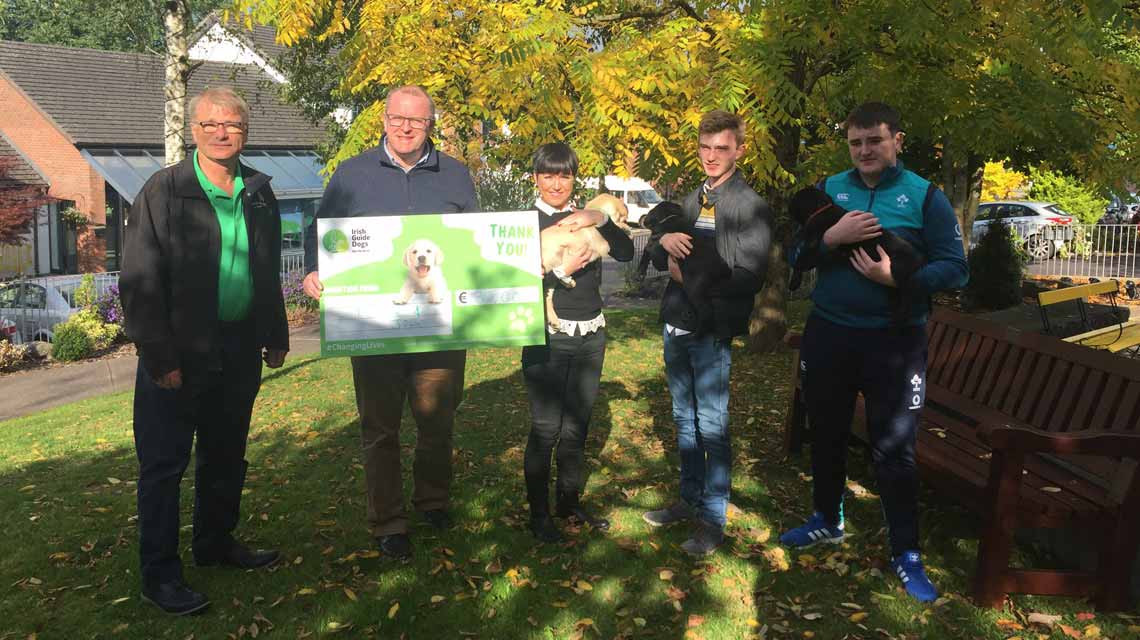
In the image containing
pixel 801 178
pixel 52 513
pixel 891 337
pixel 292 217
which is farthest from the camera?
pixel 292 217

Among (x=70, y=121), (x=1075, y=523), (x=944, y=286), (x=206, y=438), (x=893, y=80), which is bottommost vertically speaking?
(x=1075, y=523)

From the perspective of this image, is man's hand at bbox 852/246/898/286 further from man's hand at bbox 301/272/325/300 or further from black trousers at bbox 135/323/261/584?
black trousers at bbox 135/323/261/584

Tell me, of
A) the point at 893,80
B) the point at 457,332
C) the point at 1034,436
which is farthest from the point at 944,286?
the point at 893,80

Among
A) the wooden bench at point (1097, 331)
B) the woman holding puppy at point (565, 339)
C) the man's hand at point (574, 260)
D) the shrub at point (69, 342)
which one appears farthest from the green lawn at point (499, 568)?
the shrub at point (69, 342)

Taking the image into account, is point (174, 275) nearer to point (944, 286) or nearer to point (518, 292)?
point (518, 292)

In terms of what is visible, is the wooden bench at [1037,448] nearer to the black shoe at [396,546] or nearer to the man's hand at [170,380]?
the black shoe at [396,546]

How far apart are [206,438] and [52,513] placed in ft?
6.81

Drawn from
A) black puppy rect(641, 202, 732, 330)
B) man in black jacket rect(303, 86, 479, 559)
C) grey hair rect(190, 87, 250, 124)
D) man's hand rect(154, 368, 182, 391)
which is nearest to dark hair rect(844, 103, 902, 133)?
black puppy rect(641, 202, 732, 330)

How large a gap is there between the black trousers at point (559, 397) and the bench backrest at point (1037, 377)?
246 centimetres

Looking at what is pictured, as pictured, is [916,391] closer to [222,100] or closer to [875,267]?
[875,267]

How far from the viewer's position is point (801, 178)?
8.54 m

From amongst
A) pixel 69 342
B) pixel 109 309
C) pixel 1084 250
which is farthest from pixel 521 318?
pixel 1084 250

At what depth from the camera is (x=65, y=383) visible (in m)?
11.8

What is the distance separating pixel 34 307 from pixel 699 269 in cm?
1523
